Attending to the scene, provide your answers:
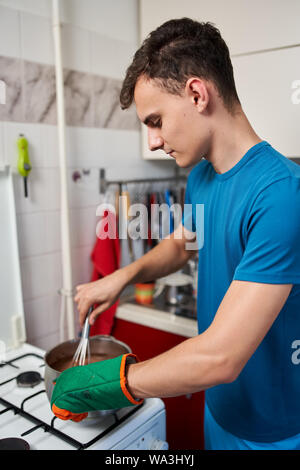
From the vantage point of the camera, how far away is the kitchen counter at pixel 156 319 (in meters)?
1.37

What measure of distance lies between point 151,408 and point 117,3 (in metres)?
1.39

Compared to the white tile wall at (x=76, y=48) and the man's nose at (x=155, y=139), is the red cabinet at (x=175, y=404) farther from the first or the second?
the white tile wall at (x=76, y=48)

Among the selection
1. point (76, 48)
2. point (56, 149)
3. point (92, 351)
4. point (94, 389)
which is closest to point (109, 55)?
point (76, 48)

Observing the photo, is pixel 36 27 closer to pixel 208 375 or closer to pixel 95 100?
pixel 95 100

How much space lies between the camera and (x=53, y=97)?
1340mm

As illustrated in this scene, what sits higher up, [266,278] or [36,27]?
[36,27]

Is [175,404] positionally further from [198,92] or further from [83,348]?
[198,92]

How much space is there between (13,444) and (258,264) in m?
0.54

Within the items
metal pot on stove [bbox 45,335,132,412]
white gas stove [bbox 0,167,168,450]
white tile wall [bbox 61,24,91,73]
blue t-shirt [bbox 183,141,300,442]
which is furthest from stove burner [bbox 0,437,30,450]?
white tile wall [bbox 61,24,91,73]

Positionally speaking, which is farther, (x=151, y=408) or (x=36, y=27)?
(x=36, y=27)
